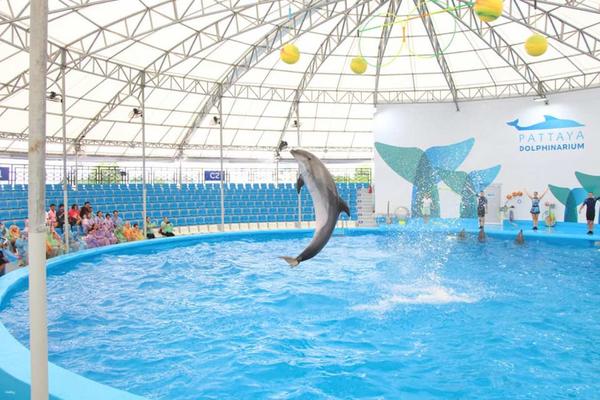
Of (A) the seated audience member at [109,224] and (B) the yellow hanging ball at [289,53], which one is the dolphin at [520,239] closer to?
(B) the yellow hanging ball at [289,53]

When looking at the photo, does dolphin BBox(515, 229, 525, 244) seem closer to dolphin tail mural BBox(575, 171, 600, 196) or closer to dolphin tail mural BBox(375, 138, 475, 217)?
dolphin tail mural BBox(575, 171, 600, 196)

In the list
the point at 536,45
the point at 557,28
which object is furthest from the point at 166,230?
the point at 557,28

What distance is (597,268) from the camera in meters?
9.54

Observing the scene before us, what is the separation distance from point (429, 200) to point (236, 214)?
6.84 meters

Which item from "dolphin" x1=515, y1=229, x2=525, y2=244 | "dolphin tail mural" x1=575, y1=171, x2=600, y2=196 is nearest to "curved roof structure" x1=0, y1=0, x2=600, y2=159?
"dolphin tail mural" x1=575, y1=171, x2=600, y2=196

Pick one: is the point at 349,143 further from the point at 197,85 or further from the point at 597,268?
the point at 597,268

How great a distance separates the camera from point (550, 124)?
15914 mm

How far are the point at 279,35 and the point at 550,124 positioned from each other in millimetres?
9413

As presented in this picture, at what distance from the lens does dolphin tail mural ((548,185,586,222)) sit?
50.4 feet

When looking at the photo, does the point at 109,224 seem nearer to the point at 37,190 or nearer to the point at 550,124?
the point at 37,190

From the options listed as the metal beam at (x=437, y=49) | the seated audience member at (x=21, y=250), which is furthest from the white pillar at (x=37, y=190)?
the metal beam at (x=437, y=49)

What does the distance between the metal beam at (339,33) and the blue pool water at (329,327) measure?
6.72 meters

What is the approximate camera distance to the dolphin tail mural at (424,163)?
17219 mm

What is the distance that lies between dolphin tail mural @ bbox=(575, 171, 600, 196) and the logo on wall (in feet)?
2.92
